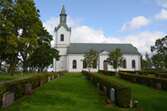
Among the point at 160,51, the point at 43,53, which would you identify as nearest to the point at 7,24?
the point at 43,53

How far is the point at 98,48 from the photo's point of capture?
94.0m

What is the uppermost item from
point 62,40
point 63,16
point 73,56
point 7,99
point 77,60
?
point 63,16

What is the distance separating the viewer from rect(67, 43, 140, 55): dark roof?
90.9 meters

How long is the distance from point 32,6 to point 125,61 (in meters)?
63.0

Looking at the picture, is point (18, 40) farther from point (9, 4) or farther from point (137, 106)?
point (137, 106)

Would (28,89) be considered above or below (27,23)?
below

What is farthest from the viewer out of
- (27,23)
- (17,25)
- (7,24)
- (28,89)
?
(27,23)

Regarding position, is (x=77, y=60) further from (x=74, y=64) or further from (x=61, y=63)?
(x=61, y=63)

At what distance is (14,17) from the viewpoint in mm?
27062

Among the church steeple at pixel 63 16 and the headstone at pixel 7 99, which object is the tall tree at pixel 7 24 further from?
the church steeple at pixel 63 16

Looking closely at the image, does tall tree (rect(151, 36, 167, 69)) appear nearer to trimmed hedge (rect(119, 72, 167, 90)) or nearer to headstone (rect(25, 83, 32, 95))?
trimmed hedge (rect(119, 72, 167, 90))

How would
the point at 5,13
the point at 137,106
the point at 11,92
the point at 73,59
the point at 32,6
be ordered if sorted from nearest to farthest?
the point at 137,106, the point at 11,92, the point at 5,13, the point at 32,6, the point at 73,59

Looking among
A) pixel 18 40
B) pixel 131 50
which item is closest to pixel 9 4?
pixel 18 40

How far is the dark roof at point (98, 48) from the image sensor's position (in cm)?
9086
